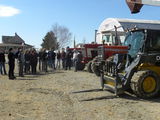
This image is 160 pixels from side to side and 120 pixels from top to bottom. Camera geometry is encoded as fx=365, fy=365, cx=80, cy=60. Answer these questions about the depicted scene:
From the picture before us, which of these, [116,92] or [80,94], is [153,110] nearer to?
[116,92]

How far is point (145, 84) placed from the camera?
12.5 metres

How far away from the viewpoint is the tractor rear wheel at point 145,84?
40.5ft

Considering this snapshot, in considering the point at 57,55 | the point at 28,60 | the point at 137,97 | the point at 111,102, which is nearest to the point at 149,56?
the point at 137,97

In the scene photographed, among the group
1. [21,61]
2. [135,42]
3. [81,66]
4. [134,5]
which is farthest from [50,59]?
[135,42]

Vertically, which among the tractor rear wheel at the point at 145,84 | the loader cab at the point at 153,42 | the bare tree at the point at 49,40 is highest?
the bare tree at the point at 49,40

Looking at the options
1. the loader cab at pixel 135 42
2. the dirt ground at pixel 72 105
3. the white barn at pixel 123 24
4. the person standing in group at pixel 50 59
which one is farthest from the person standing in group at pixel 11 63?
the white barn at pixel 123 24

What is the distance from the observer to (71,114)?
9875 millimetres

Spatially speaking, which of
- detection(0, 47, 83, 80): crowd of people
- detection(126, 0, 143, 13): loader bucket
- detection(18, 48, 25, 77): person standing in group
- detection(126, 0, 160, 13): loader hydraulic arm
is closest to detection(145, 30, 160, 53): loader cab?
detection(126, 0, 160, 13): loader hydraulic arm

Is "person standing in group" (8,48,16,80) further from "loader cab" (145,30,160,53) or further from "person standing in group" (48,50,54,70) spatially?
"loader cab" (145,30,160,53)

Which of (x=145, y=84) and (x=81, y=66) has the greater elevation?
(x=81, y=66)

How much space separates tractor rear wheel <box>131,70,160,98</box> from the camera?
12344 millimetres

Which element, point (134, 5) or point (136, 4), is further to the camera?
point (134, 5)

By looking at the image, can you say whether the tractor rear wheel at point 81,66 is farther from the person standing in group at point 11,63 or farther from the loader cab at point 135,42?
the loader cab at point 135,42

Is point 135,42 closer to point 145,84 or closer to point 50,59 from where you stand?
point 145,84
